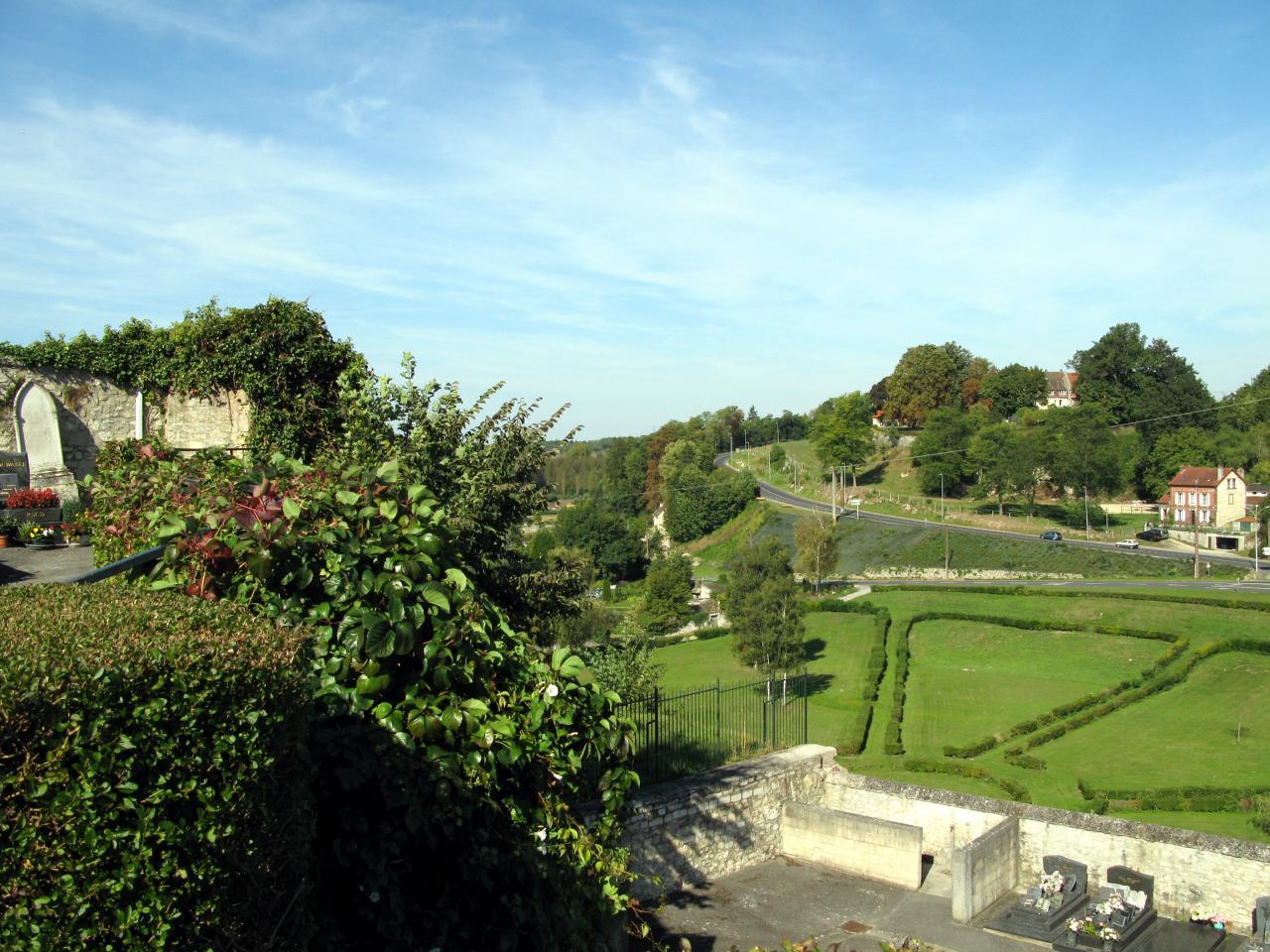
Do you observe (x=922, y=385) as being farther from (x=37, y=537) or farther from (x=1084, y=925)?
(x=37, y=537)

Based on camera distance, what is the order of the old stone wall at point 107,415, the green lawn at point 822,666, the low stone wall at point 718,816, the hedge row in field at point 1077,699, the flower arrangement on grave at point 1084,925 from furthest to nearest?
the green lawn at point 822,666 < the hedge row in field at point 1077,699 < the old stone wall at point 107,415 < the flower arrangement on grave at point 1084,925 < the low stone wall at point 718,816

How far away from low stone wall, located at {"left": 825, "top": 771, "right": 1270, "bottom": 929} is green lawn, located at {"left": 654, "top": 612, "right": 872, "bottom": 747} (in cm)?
1280

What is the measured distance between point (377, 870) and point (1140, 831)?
11.3 metres

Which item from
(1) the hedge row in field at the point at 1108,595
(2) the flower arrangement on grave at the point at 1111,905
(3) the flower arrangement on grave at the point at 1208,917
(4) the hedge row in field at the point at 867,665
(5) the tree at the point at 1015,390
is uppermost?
(5) the tree at the point at 1015,390

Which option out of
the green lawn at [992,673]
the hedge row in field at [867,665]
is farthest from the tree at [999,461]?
the green lawn at [992,673]

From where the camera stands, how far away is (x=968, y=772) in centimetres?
2159

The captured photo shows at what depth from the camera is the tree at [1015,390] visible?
103 metres

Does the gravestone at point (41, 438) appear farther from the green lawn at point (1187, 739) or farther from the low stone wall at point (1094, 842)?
the green lawn at point (1187, 739)

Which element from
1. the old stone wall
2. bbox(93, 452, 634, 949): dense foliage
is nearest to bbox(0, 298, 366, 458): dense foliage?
the old stone wall

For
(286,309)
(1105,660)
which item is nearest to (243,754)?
(286,309)

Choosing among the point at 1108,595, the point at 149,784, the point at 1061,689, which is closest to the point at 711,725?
the point at 149,784

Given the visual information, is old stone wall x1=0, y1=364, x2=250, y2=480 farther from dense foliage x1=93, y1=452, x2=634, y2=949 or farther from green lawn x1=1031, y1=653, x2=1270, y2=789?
green lawn x1=1031, y1=653, x2=1270, y2=789

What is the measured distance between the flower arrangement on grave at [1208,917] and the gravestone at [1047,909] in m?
1.25

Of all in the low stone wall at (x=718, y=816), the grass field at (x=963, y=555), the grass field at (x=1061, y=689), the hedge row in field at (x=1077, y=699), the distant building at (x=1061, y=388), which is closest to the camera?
the low stone wall at (x=718, y=816)
